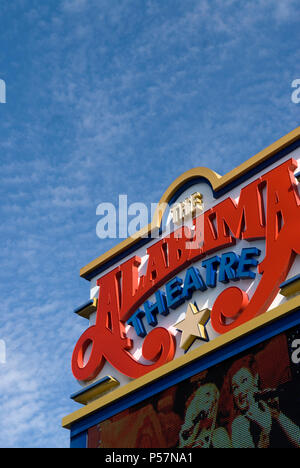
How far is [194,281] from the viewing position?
1490 cm

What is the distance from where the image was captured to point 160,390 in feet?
45.7

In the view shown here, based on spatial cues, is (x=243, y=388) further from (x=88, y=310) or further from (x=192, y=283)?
(x=88, y=310)

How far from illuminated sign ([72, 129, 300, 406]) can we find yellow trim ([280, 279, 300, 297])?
17 millimetres

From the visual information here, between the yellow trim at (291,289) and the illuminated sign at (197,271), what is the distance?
0.06 ft

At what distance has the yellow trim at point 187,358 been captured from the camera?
488 inches

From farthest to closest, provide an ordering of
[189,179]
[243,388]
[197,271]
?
[189,179] → [197,271] → [243,388]

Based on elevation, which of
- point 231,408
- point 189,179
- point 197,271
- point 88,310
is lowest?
point 231,408

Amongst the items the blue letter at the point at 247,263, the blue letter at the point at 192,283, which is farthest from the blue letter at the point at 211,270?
the blue letter at the point at 247,263

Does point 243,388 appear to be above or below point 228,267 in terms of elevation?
below

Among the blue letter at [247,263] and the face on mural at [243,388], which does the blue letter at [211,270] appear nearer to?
the blue letter at [247,263]

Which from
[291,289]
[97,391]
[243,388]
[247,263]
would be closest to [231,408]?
[243,388]

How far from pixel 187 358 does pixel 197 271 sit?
2.09 m

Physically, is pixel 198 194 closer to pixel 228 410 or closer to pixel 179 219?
pixel 179 219

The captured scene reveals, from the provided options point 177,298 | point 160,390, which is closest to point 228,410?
point 160,390
